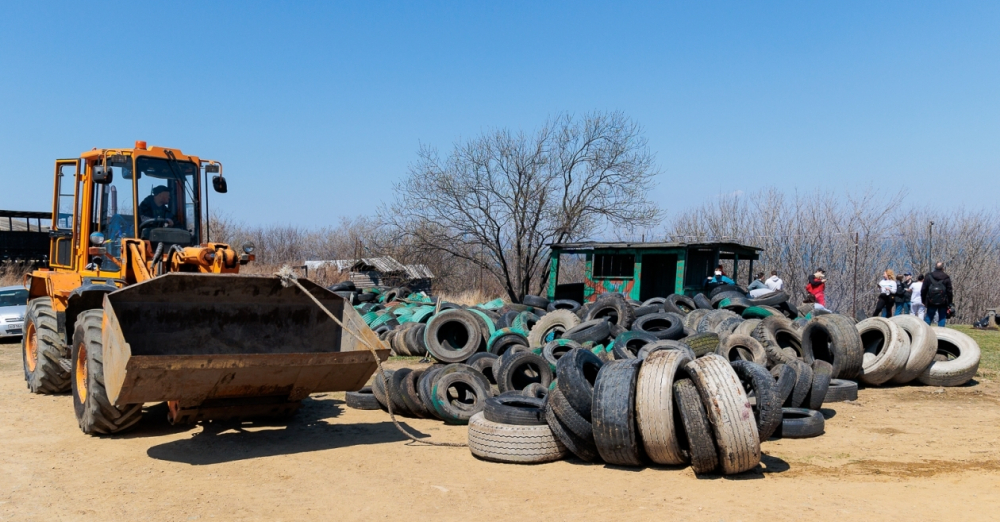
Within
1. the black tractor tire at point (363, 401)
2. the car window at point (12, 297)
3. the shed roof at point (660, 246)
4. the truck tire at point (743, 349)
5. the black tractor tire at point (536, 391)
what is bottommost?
the black tractor tire at point (363, 401)

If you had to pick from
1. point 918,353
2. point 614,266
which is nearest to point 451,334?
point 918,353

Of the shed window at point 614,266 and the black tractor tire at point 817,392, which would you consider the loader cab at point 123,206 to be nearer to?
the black tractor tire at point 817,392

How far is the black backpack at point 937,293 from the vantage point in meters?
17.2

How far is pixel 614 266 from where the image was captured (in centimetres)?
2036

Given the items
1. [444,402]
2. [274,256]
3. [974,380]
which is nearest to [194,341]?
[444,402]

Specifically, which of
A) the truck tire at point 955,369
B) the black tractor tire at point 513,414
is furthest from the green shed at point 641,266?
the black tractor tire at point 513,414

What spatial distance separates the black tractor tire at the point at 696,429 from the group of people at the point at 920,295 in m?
14.3

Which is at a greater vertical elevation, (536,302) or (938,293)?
(938,293)

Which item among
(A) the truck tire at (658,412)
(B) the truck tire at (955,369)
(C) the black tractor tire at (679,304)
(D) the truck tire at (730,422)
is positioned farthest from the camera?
(C) the black tractor tire at (679,304)

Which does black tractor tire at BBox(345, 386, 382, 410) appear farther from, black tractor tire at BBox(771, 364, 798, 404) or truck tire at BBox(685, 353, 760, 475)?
black tractor tire at BBox(771, 364, 798, 404)

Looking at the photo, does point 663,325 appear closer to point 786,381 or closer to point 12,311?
point 786,381

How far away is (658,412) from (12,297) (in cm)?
1696

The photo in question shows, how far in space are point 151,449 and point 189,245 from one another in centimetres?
294

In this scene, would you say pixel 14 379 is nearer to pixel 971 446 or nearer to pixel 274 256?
pixel 971 446
